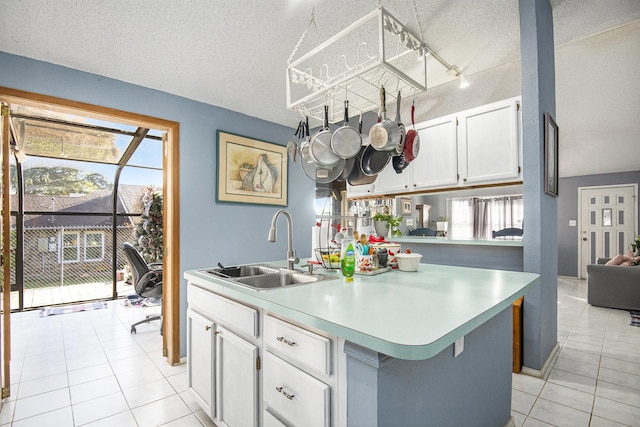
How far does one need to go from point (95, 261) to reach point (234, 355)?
541 cm

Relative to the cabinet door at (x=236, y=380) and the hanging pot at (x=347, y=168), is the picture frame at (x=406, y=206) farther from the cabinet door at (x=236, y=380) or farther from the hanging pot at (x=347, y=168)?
the cabinet door at (x=236, y=380)

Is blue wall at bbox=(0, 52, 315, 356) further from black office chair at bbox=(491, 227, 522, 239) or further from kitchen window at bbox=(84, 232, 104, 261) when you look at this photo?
kitchen window at bbox=(84, 232, 104, 261)

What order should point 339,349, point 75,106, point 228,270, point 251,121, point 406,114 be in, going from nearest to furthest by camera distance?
1. point 339,349
2. point 228,270
3. point 75,106
4. point 251,121
5. point 406,114

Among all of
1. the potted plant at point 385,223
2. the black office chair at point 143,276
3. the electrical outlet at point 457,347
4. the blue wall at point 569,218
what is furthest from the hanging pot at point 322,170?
the blue wall at point 569,218

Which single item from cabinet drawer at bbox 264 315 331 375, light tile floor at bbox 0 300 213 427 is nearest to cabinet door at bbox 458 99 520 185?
cabinet drawer at bbox 264 315 331 375

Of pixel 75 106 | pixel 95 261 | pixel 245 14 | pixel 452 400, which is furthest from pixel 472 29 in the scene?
pixel 95 261

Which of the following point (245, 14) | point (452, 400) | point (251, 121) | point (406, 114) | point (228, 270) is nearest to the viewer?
point (452, 400)

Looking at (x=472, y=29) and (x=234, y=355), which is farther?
(x=472, y=29)

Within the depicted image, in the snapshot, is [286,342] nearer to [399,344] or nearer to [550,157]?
[399,344]

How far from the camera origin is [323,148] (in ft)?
6.22

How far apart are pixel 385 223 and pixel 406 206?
2.32 feet

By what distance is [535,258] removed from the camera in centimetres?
213

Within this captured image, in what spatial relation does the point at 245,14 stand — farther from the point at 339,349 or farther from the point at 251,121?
the point at 339,349

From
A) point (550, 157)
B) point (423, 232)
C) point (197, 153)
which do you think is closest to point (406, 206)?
point (423, 232)
